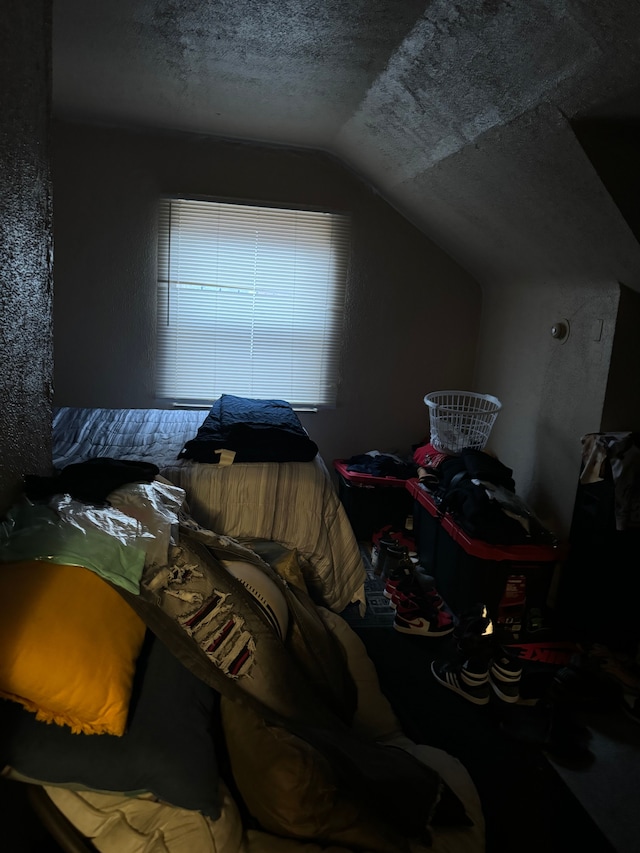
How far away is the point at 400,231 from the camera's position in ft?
12.6

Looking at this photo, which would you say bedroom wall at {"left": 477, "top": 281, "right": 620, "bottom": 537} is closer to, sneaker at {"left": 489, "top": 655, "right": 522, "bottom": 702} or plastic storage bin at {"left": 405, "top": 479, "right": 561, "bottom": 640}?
plastic storage bin at {"left": 405, "top": 479, "right": 561, "bottom": 640}

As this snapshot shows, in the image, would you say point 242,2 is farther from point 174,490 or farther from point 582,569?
point 582,569

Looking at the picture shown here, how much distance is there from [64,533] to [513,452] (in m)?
2.74

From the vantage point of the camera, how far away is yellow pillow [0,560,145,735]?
0.95m

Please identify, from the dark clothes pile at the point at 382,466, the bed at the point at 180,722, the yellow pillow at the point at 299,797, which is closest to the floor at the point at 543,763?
the bed at the point at 180,722

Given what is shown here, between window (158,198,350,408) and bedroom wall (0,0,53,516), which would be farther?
window (158,198,350,408)

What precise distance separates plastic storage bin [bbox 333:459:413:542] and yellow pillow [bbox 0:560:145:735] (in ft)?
7.96

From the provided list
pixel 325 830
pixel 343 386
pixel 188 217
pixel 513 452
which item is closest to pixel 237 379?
pixel 343 386

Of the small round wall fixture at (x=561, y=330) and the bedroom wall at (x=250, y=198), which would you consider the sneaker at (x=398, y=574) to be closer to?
the bedroom wall at (x=250, y=198)

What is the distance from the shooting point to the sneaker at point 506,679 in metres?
2.06

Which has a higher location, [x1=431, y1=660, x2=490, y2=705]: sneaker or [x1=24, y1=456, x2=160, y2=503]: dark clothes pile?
[x1=24, y1=456, x2=160, y2=503]: dark clothes pile

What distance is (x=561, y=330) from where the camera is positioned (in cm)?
293

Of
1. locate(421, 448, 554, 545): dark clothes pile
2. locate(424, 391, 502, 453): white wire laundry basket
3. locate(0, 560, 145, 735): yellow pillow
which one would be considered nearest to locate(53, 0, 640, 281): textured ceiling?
locate(424, 391, 502, 453): white wire laundry basket

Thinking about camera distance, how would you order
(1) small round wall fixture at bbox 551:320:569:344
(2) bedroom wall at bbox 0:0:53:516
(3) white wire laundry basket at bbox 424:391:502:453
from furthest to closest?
(3) white wire laundry basket at bbox 424:391:502:453 → (1) small round wall fixture at bbox 551:320:569:344 → (2) bedroom wall at bbox 0:0:53:516
